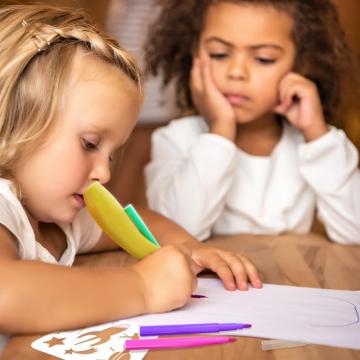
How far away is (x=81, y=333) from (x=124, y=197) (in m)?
1.13

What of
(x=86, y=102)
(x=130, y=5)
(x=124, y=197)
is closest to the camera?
(x=86, y=102)

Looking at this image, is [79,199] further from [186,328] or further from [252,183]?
[252,183]

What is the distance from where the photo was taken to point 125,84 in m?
0.90

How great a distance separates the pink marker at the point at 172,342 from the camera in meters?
0.65

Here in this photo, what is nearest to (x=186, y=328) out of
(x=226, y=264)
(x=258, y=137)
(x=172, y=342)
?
(x=172, y=342)

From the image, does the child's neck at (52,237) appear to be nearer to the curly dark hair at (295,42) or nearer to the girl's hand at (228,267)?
the girl's hand at (228,267)

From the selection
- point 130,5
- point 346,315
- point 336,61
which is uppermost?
point 130,5

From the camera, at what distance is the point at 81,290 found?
693 mm

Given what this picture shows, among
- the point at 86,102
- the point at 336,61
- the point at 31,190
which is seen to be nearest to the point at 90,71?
the point at 86,102

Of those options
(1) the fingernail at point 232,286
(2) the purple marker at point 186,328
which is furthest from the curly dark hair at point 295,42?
(2) the purple marker at point 186,328

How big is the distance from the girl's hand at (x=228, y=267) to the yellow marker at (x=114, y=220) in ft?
0.34

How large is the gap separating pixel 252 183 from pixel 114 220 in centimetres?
67

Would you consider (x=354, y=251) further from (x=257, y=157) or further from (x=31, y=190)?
(x=31, y=190)

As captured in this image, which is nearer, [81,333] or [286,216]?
[81,333]
